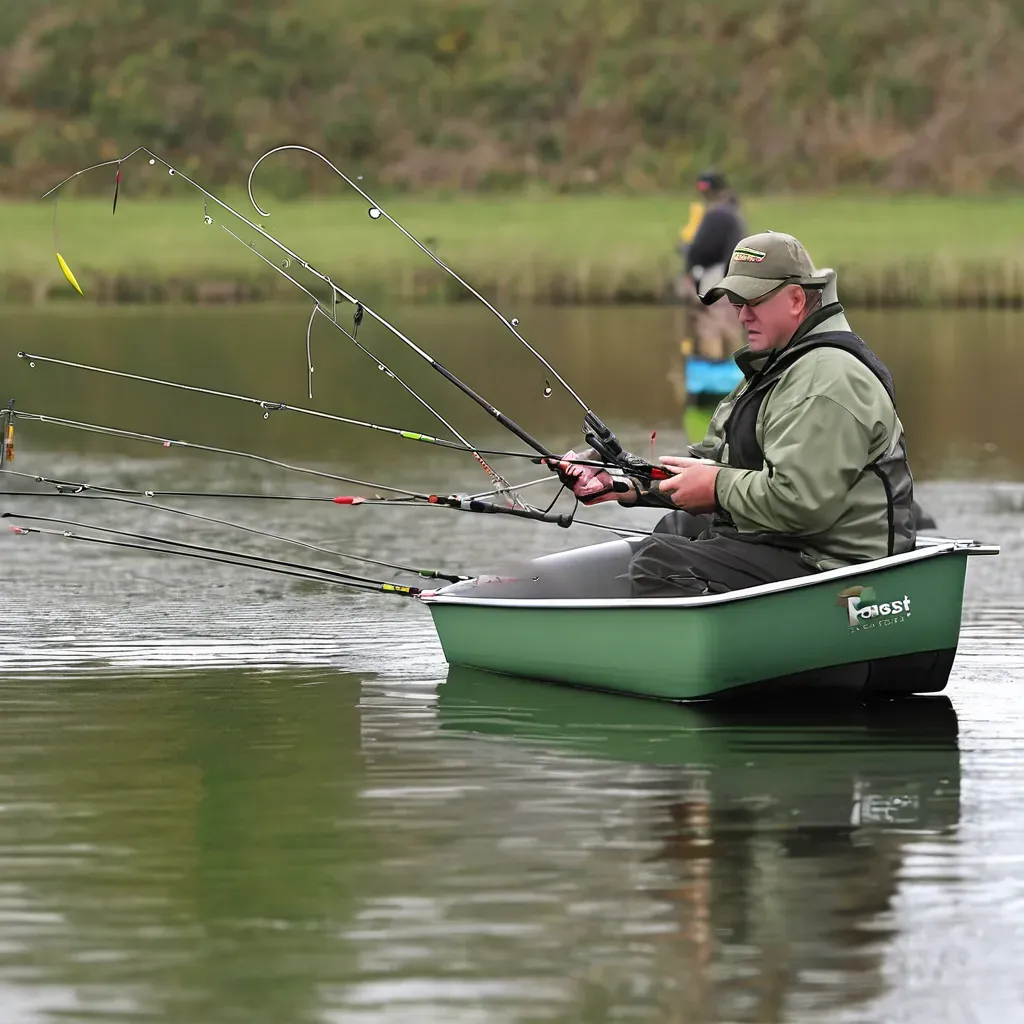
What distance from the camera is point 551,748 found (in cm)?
805

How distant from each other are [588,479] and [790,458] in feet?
3.21

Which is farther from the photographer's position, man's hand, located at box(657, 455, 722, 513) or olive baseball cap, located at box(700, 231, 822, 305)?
man's hand, located at box(657, 455, 722, 513)

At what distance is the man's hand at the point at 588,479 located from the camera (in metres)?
8.62

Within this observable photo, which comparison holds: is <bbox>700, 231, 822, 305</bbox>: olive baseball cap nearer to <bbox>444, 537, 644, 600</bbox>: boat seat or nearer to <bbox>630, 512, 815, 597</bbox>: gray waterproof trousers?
<bbox>630, 512, 815, 597</bbox>: gray waterproof trousers

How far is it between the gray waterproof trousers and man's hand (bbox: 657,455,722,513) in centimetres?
16

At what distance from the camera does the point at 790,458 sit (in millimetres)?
7926

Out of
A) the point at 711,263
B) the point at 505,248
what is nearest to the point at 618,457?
the point at 711,263

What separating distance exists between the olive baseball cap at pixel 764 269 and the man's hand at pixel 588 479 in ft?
2.72

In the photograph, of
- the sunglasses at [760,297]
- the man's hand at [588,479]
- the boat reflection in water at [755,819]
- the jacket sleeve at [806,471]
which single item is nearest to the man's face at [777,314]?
the sunglasses at [760,297]

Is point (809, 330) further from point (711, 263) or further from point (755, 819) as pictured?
point (711, 263)

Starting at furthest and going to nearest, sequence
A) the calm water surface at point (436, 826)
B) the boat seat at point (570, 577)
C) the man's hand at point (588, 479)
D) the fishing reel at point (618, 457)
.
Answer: the boat seat at point (570, 577)
the man's hand at point (588, 479)
the fishing reel at point (618, 457)
the calm water surface at point (436, 826)

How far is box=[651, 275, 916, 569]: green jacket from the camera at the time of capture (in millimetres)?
7930

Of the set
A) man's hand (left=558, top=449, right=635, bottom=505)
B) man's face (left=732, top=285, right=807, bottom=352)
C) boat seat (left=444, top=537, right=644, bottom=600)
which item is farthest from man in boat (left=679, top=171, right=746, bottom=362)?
man's face (left=732, top=285, right=807, bottom=352)

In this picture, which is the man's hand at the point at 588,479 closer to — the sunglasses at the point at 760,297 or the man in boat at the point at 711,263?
the sunglasses at the point at 760,297
